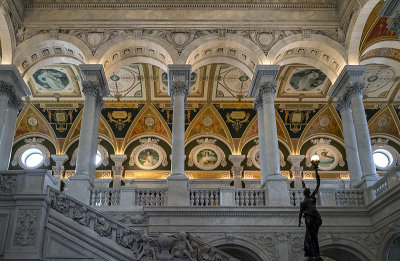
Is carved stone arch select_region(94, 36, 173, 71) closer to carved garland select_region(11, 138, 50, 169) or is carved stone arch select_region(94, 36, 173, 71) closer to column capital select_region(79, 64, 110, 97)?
column capital select_region(79, 64, 110, 97)

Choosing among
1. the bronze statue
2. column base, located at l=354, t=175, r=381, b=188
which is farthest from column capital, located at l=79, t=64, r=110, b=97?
column base, located at l=354, t=175, r=381, b=188

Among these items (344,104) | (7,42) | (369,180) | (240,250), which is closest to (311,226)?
(240,250)

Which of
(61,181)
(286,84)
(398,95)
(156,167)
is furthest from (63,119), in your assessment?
(398,95)

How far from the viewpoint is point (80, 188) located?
14.4m

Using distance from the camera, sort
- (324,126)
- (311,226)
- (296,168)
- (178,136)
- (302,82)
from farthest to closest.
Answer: (324,126) < (296,168) < (302,82) < (178,136) < (311,226)

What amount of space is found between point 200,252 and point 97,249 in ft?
7.80

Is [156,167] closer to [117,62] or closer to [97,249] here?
[117,62]

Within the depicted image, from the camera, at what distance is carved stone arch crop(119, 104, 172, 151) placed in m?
23.4

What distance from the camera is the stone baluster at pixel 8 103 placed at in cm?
1571

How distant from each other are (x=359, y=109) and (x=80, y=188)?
33.7 ft

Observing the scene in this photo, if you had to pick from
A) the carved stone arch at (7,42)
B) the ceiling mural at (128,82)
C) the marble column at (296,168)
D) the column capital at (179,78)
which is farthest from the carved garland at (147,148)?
the carved stone arch at (7,42)

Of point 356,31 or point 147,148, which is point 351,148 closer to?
point 356,31

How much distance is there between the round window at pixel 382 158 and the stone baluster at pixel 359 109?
809 centimetres

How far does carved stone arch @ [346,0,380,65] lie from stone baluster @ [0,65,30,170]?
12.6 meters
